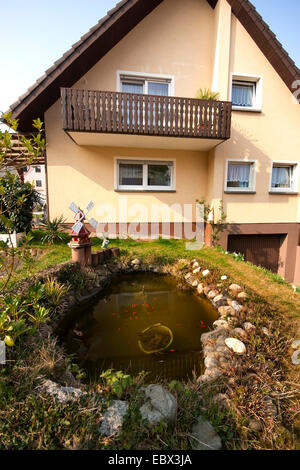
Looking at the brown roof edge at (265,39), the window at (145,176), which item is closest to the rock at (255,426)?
the window at (145,176)

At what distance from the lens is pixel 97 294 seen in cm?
492

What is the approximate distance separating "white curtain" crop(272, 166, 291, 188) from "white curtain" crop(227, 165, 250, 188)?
1.18 meters

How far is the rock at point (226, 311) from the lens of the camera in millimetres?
3816

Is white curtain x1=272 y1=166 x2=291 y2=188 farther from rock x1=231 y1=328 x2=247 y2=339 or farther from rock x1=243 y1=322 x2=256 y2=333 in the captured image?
rock x1=231 y1=328 x2=247 y2=339

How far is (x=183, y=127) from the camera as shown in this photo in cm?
673

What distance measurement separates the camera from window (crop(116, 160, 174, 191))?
8250mm

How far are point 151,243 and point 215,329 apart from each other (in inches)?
182

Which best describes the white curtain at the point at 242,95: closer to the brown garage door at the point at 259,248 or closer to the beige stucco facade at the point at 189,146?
the beige stucco facade at the point at 189,146

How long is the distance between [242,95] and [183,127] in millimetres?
3504

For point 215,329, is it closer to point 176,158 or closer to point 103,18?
point 176,158

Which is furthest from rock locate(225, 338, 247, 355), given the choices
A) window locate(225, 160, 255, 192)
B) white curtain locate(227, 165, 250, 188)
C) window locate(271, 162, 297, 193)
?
window locate(271, 162, 297, 193)

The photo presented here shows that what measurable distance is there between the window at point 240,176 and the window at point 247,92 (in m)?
2.03

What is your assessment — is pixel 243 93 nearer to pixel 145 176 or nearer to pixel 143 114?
pixel 143 114
